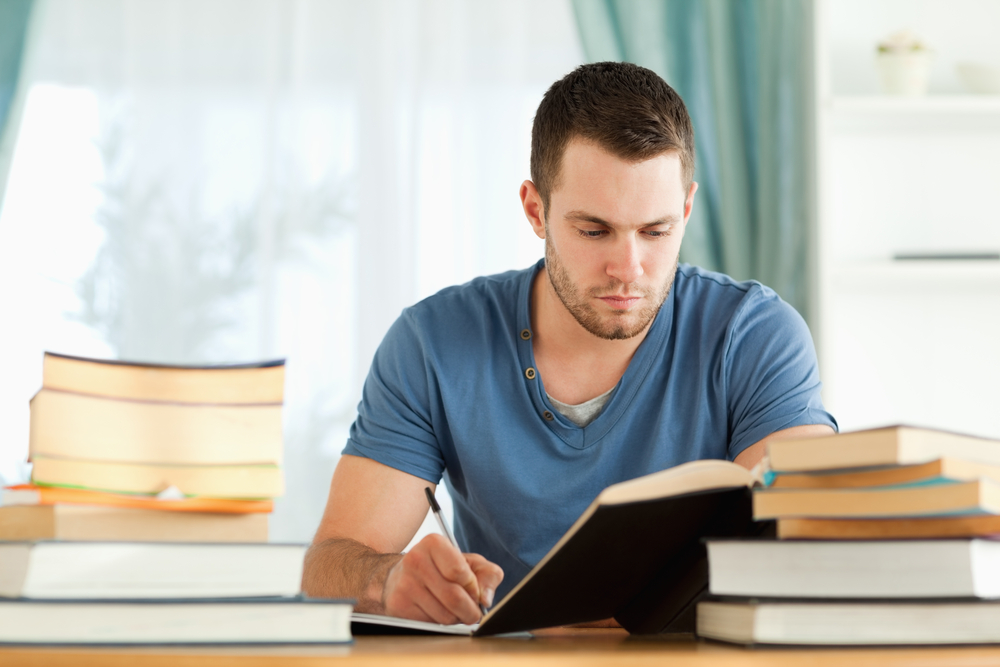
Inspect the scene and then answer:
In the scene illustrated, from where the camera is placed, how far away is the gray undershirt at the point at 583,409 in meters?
1.41

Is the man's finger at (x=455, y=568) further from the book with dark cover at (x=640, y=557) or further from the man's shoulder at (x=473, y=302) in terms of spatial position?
the man's shoulder at (x=473, y=302)

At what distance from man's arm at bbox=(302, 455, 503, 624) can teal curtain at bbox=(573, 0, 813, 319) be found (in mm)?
1432

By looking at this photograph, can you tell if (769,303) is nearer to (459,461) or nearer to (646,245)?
(646,245)

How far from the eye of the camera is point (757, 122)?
259 centimetres

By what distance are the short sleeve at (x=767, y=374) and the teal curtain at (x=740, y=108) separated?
1132 mm

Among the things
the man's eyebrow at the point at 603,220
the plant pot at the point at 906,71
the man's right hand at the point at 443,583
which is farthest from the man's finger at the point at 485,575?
the plant pot at the point at 906,71

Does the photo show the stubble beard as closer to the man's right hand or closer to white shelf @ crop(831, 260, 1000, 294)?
the man's right hand

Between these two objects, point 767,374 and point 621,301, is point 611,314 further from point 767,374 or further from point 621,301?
point 767,374

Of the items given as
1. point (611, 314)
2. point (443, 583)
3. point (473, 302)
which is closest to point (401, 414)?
point (473, 302)

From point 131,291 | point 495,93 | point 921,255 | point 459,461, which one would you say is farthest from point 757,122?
point 131,291

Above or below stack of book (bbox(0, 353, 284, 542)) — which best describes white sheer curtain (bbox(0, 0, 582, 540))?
above

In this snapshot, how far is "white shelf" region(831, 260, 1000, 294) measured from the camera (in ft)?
7.50

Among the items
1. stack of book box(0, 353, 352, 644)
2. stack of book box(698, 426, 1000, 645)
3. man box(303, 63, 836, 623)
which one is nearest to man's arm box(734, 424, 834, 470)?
man box(303, 63, 836, 623)

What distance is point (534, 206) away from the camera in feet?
5.16
